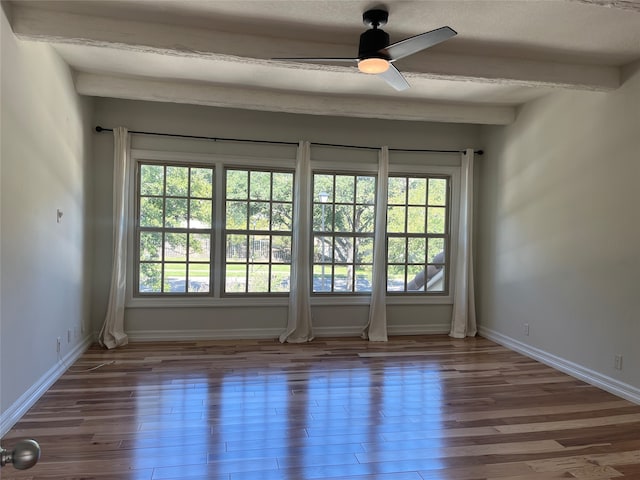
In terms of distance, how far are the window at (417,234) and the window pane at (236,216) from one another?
1.86 metres

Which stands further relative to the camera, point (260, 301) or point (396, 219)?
point (396, 219)

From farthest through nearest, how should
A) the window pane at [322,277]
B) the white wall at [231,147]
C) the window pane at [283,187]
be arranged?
the window pane at [322,277] → the window pane at [283,187] → the white wall at [231,147]

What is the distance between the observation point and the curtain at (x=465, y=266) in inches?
212

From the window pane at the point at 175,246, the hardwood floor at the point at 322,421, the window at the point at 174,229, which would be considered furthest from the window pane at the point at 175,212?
the hardwood floor at the point at 322,421

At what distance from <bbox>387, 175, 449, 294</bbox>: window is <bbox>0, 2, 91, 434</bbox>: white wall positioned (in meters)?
3.60

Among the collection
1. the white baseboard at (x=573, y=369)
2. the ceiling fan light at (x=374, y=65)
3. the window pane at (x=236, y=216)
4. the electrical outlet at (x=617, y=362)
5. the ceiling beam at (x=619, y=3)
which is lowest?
the white baseboard at (x=573, y=369)

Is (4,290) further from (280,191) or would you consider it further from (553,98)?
(553,98)

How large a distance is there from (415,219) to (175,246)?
10.1ft

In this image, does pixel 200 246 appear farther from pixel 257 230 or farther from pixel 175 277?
pixel 257 230

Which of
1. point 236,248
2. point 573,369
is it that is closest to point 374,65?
point 236,248

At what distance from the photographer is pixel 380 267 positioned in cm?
521

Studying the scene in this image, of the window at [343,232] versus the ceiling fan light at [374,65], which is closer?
the ceiling fan light at [374,65]

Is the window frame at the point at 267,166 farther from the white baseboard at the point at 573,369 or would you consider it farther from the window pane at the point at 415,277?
the white baseboard at the point at 573,369

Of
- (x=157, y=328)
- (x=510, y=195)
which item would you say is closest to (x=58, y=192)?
(x=157, y=328)
